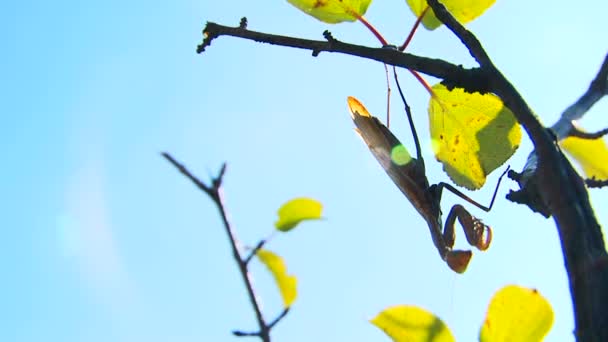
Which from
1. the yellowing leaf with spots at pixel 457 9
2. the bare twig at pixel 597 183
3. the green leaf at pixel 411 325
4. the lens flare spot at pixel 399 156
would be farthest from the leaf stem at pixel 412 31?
the green leaf at pixel 411 325

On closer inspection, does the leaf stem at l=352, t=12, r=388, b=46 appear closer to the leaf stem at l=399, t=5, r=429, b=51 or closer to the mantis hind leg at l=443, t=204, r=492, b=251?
the leaf stem at l=399, t=5, r=429, b=51

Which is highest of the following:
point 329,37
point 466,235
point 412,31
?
point 412,31

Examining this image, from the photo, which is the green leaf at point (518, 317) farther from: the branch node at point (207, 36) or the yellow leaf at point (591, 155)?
the branch node at point (207, 36)

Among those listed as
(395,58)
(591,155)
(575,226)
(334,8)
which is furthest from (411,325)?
(334,8)

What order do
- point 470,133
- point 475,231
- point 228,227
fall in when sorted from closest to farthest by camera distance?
1. point 228,227
2. point 470,133
3. point 475,231

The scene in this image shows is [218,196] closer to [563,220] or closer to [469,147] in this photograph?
[563,220]

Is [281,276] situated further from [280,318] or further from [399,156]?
[399,156]

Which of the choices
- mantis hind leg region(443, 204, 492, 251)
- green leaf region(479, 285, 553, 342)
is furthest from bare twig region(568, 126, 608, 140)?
mantis hind leg region(443, 204, 492, 251)
